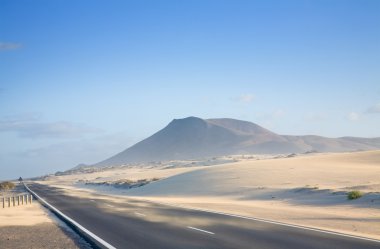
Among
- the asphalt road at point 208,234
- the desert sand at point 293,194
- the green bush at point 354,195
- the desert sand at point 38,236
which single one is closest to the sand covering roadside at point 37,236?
the desert sand at point 38,236

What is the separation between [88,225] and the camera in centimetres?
1964

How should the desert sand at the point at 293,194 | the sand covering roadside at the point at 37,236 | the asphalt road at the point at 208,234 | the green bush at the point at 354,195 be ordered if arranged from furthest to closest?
the green bush at the point at 354,195 → the desert sand at the point at 293,194 → the sand covering roadside at the point at 37,236 → the asphalt road at the point at 208,234

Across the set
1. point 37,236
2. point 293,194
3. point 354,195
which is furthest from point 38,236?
point 293,194

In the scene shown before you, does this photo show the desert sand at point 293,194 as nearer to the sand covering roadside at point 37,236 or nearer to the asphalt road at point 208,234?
the asphalt road at point 208,234

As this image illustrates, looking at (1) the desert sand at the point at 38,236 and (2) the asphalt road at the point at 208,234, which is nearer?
(2) the asphalt road at the point at 208,234

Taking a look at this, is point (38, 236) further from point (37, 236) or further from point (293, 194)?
point (293, 194)

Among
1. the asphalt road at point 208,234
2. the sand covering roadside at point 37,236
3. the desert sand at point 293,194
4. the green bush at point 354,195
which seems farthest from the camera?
the green bush at point 354,195

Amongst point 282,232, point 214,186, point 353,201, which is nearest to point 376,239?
point 282,232

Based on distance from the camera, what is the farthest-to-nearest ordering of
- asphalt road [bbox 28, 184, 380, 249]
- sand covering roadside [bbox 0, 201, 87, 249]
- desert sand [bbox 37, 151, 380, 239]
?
desert sand [bbox 37, 151, 380, 239] → sand covering roadside [bbox 0, 201, 87, 249] → asphalt road [bbox 28, 184, 380, 249]

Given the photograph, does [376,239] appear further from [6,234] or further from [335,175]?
[335,175]

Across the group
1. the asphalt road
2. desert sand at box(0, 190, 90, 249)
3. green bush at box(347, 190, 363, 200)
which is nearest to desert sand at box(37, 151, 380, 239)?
green bush at box(347, 190, 363, 200)

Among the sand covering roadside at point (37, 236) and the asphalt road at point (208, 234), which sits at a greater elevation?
the sand covering roadside at point (37, 236)

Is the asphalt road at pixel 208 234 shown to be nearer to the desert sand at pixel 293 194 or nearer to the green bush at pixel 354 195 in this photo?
the desert sand at pixel 293 194

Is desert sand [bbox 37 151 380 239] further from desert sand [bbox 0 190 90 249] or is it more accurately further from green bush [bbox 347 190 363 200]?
desert sand [bbox 0 190 90 249]
